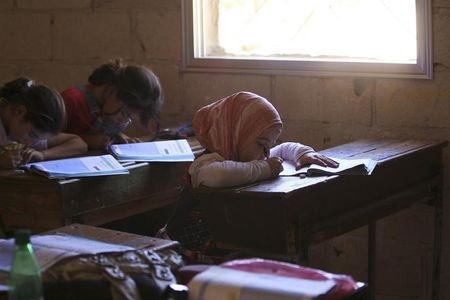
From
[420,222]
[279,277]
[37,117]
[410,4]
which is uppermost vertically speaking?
[410,4]

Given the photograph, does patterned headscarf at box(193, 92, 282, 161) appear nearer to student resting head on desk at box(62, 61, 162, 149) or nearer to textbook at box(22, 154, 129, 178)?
textbook at box(22, 154, 129, 178)

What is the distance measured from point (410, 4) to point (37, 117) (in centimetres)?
175

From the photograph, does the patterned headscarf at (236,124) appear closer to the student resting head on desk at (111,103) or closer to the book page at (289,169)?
the book page at (289,169)

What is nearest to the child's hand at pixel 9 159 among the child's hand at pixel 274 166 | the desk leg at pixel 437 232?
the child's hand at pixel 274 166

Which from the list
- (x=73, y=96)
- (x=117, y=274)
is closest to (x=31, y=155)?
(x=73, y=96)

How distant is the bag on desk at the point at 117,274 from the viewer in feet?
6.63

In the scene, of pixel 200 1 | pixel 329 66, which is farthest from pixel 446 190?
pixel 200 1

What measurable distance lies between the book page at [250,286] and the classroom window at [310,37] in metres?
2.38

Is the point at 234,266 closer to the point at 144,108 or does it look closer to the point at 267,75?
the point at 144,108

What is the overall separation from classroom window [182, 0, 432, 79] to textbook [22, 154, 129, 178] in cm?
110

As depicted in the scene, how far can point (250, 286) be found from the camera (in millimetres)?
1876

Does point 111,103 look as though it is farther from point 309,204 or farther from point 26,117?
point 309,204

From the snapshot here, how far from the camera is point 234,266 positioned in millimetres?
1995

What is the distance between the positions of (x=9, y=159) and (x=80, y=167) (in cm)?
29
